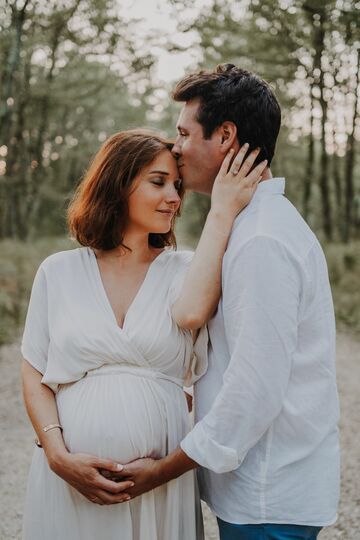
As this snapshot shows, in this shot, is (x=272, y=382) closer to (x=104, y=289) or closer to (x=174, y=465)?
(x=174, y=465)

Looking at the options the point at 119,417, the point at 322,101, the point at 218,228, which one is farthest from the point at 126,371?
the point at 322,101

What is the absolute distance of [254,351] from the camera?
1836 mm

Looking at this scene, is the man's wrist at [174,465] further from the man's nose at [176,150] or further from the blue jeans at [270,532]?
the man's nose at [176,150]

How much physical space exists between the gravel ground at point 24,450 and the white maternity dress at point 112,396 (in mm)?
2642

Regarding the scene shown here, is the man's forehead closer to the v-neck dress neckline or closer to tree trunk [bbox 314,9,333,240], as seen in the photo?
the v-neck dress neckline

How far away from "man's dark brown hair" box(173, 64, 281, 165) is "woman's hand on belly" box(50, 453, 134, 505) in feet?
4.02

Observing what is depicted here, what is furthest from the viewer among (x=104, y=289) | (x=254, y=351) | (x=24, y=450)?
(x=24, y=450)

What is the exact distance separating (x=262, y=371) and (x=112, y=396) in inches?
27.8

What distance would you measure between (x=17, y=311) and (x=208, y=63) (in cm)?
911

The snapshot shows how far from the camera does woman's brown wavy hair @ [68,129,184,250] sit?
8.30ft

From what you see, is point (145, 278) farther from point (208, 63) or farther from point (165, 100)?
point (165, 100)

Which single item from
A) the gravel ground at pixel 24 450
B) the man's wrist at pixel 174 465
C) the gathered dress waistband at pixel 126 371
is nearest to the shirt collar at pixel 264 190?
the gathered dress waistband at pixel 126 371

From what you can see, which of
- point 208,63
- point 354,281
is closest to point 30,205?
point 208,63

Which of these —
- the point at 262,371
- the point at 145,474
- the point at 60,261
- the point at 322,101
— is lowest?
the point at 145,474
